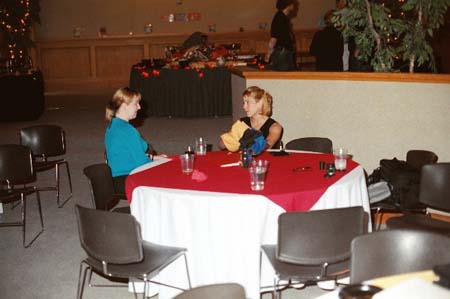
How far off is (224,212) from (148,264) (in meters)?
0.51

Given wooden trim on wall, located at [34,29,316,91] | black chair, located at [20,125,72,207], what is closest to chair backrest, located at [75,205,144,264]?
black chair, located at [20,125,72,207]

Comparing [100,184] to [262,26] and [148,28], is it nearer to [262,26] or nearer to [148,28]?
[148,28]

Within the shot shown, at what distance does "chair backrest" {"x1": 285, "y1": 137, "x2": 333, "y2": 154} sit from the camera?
→ 5.22m

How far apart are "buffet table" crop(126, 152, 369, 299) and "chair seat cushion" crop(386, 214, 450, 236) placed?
14.3 inches

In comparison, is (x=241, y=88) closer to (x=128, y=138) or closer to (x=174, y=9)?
(x=128, y=138)

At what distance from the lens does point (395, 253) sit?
111 inches

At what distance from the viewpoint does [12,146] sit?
5484 mm

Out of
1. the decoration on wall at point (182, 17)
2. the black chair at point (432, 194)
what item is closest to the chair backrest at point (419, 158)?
the black chair at point (432, 194)

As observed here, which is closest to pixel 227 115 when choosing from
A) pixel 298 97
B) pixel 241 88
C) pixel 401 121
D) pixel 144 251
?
pixel 241 88

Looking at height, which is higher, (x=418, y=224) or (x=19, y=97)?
(x=19, y=97)

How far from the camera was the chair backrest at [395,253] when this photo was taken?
2.77 m

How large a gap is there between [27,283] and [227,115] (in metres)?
6.87

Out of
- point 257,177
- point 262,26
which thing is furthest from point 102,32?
point 257,177

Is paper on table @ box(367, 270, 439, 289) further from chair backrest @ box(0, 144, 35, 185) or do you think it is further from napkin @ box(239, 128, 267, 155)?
chair backrest @ box(0, 144, 35, 185)
